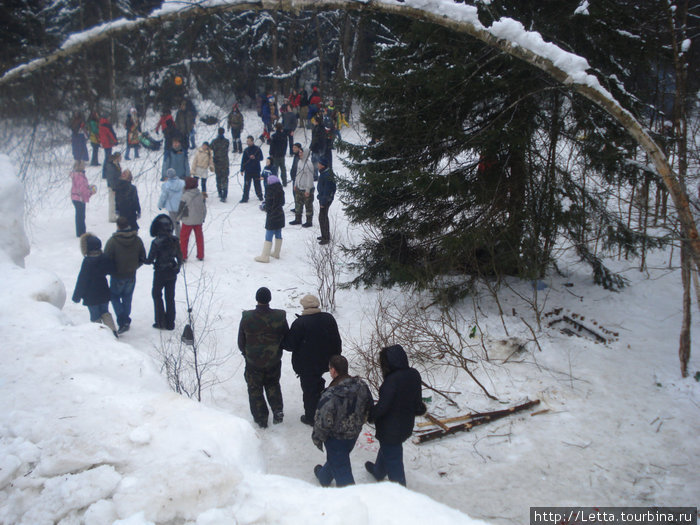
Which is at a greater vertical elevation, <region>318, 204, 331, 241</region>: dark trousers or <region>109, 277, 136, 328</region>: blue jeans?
<region>318, 204, 331, 241</region>: dark trousers

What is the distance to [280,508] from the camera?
2912 mm

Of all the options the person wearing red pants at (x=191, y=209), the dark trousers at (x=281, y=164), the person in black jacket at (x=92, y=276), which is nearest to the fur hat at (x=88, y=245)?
the person in black jacket at (x=92, y=276)

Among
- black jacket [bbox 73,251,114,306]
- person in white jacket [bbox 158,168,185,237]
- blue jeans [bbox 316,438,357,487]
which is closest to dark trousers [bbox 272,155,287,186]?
person in white jacket [bbox 158,168,185,237]

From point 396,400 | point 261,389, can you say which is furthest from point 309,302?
point 396,400

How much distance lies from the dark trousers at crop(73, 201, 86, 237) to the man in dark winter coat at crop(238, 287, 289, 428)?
27.6ft

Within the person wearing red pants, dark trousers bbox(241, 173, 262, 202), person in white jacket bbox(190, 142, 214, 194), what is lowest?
the person wearing red pants

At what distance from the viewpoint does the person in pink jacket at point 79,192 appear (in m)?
11.5

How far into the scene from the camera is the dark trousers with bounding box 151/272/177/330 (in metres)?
8.02

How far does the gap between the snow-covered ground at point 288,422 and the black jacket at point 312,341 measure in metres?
0.86

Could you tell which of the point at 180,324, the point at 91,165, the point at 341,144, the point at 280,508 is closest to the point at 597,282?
the point at 341,144

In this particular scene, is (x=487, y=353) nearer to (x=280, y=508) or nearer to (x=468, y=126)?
(x=468, y=126)

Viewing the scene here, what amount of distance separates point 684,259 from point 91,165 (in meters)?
18.0

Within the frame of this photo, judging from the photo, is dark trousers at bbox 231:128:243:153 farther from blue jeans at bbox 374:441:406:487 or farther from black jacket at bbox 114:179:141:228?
blue jeans at bbox 374:441:406:487

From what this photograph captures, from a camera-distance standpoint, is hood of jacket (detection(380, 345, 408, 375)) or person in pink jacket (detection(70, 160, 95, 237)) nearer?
hood of jacket (detection(380, 345, 408, 375))
